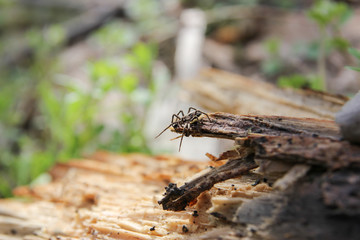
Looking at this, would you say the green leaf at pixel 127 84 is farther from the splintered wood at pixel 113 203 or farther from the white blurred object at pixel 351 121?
the white blurred object at pixel 351 121

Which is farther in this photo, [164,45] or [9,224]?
[164,45]

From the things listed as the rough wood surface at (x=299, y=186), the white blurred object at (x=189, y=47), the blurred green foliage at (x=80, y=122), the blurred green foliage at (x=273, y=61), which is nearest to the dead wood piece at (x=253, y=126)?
the rough wood surface at (x=299, y=186)

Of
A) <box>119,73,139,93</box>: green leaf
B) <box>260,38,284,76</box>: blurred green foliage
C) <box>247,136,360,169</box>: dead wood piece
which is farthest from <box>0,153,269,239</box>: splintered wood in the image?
<box>260,38,284,76</box>: blurred green foliage

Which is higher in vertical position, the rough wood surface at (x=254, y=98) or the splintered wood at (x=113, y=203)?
the rough wood surface at (x=254, y=98)

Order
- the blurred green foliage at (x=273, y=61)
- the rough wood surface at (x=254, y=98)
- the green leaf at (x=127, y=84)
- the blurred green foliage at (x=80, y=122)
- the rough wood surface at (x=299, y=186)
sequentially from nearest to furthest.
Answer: the rough wood surface at (x=299, y=186) → the rough wood surface at (x=254, y=98) → the blurred green foliage at (x=80, y=122) → the green leaf at (x=127, y=84) → the blurred green foliage at (x=273, y=61)

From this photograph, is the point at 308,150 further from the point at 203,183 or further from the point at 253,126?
the point at 203,183

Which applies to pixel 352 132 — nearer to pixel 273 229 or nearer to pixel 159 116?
pixel 273 229

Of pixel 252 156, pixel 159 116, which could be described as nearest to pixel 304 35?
pixel 159 116
